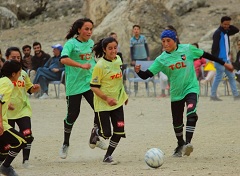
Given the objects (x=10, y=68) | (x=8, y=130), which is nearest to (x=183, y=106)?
(x=10, y=68)

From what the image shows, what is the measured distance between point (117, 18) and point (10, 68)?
51.7 feet

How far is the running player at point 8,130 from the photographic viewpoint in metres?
9.37

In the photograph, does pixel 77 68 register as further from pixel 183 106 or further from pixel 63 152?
pixel 183 106

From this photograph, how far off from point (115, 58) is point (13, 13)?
23.4 meters

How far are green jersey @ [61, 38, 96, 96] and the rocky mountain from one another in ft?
39.2

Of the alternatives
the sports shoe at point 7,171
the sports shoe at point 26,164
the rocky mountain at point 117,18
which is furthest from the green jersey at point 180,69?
the rocky mountain at point 117,18

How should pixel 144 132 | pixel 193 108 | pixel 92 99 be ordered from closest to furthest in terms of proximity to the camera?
1. pixel 193 108
2. pixel 92 99
3. pixel 144 132

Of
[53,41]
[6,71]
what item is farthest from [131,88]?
[6,71]

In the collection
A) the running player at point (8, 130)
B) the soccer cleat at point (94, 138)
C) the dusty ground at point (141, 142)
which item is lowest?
the dusty ground at point (141, 142)

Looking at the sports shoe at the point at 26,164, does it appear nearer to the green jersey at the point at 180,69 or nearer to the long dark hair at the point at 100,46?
the long dark hair at the point at 100,46

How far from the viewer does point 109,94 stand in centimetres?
1073

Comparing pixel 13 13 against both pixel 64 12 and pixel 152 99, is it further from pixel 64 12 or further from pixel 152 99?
pixel 152 99

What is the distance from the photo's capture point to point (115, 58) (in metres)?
10.8

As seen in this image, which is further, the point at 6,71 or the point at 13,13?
the point at 13,13
